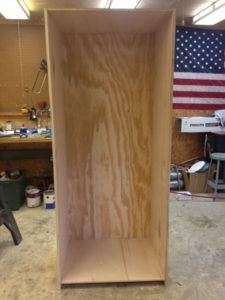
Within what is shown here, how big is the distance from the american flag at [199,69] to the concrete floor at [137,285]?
1841mm

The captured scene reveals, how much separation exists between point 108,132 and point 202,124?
230 centimetres

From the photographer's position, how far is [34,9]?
3361mm

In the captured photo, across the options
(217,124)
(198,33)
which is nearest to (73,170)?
(217,124)

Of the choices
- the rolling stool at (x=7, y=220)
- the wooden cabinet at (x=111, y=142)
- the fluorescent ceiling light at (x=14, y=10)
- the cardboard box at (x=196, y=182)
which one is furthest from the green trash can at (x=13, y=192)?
the cardboard box at (x=196, y=182)

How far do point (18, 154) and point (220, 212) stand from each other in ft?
8.52

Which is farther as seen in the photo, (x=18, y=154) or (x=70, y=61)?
(x=18, y=154)

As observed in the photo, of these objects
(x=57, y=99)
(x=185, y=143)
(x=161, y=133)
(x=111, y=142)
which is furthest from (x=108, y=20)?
(x=185, y=143)

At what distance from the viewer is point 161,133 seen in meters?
1.87

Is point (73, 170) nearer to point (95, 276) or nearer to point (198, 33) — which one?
point (95, 276)

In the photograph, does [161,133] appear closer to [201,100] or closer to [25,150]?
[25,150]

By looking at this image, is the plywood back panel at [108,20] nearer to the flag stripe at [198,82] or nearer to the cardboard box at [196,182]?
the flag stripe at [198,82]

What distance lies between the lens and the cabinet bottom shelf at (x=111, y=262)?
Result: 75.2 inches

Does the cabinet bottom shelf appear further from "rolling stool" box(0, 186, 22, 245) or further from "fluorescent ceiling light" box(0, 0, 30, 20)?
"fluorescent ceiling light" box(0, 0, 30, 20)

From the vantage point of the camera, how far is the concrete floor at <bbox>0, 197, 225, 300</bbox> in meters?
1.83
